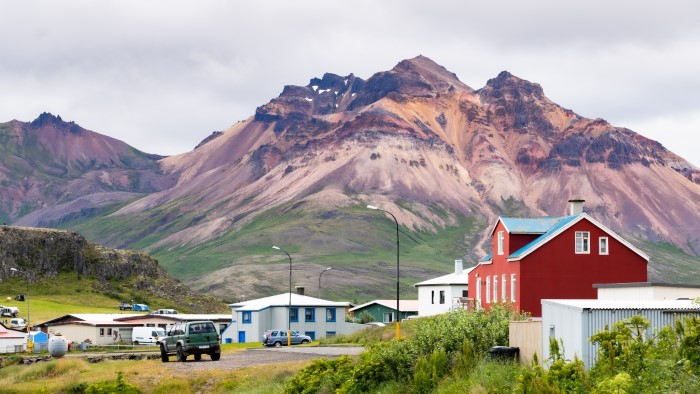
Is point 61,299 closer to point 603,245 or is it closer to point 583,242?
point 583,242

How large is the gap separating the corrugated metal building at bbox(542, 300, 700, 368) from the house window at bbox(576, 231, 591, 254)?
3414cm

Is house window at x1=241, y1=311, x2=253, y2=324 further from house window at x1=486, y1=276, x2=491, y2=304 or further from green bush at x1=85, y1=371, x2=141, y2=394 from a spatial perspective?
green bush at x1=85, y1=371, x2=141, y2=394

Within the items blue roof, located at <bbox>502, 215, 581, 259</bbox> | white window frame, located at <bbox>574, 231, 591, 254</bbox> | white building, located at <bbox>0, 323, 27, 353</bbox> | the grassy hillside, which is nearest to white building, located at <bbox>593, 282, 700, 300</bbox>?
blue roof, located at <bbox>502, 215, 581, 259</bbox>

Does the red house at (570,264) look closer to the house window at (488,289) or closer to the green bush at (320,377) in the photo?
the house window at (488,289)

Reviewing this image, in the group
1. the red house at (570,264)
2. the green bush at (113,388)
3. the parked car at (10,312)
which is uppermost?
the red house at (570,264)

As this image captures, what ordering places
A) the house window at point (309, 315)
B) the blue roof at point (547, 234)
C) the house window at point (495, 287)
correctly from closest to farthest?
the blue roof at point (547, 234) → the house window at point (495, 287) → the house window at point (309, 315)

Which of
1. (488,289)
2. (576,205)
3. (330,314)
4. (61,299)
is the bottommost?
(330,314)

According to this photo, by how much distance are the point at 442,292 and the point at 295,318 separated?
20.7 m

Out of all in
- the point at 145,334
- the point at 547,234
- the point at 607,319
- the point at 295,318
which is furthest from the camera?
the point at 145,334

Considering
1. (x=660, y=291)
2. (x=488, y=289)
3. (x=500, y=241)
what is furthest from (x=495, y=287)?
(x=660, y=291)

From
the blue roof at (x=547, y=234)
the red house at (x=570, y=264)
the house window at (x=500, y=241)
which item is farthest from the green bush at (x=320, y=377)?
the house window at (x=500, y=241)

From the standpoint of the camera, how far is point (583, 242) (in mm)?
69250

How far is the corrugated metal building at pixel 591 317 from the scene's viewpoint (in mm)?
32000

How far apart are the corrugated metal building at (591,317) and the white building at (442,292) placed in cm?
6765
